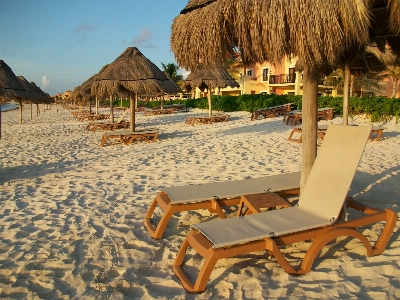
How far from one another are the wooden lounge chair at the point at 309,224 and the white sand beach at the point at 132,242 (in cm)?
19

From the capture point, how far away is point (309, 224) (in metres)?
2.64

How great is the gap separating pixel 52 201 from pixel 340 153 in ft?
12.2

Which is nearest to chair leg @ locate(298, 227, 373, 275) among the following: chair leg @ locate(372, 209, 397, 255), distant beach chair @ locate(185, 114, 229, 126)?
chair leg @ locate(372, 209, 397, 255)

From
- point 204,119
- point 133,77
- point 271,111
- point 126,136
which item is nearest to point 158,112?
point 204,119

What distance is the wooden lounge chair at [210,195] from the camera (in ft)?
10.7

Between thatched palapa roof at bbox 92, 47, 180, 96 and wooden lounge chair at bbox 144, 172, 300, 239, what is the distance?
23.3 ft

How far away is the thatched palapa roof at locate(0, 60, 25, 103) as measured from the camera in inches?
470

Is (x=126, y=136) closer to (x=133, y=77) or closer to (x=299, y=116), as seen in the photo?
(x=133, y=77)

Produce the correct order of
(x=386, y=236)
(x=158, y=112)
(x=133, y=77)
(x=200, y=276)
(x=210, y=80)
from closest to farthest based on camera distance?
(x=200, y=276) < (x=386, y=236) < (x=133, y=77) < (x=210, y=80) < (x=158, y=112)

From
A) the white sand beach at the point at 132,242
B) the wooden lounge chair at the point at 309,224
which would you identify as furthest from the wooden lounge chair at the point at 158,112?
the wooden lounge chair at the point at 309,224

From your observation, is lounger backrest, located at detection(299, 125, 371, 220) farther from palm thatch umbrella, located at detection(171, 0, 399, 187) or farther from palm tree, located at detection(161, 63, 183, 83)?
palm tree, located at detection(161, 63, 183, 83)

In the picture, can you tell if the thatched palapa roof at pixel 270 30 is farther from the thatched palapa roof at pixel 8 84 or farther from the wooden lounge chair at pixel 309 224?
the thatched palapa roof at pixel 8 84

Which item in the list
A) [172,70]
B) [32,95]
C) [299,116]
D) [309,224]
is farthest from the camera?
[172,70]

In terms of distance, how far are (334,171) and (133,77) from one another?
837 cm
